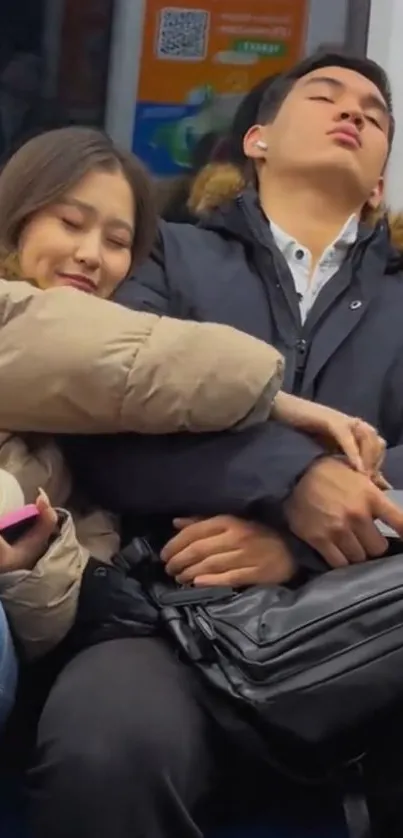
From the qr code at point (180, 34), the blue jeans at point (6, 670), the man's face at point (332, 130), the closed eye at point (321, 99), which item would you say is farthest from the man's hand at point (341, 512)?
the qr code at point (180, 34)

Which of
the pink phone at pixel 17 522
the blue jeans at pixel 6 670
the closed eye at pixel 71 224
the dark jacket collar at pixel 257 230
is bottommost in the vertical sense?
the blue jeans at pixel 6 670

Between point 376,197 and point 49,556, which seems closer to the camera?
point 49,556

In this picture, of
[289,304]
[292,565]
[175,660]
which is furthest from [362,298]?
[175,660]

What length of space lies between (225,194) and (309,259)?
0.68 feet

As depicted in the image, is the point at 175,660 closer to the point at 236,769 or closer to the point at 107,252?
the point at 236,769

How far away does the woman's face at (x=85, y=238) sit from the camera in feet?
4.58

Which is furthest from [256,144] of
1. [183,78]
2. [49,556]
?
[49,556]

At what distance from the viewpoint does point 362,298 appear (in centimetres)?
154

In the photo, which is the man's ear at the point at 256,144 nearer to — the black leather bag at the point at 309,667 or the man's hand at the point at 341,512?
the man's hand at the point at 341,512

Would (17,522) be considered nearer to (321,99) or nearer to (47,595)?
(47,595)

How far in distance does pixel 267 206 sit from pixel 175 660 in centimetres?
74

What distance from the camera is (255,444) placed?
1.20m

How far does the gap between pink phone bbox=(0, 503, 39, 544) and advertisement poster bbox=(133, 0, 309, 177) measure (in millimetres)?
1319

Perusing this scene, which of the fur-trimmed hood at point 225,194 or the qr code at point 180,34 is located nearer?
the fur-trimmed hood at point 225,194
